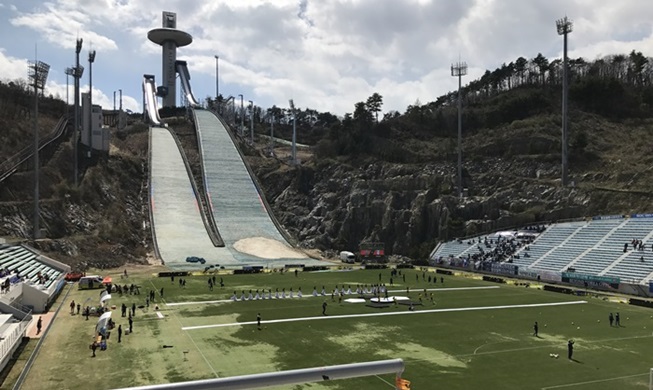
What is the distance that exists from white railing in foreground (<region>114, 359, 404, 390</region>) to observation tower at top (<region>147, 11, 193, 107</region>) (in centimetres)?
16853

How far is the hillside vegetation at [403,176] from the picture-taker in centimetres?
7831

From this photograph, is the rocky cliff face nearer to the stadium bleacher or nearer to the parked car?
the stadium bleacher

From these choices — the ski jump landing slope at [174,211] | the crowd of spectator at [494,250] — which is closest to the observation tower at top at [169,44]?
the ski jump landing slope at [174,211]

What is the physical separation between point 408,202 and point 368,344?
61.8m

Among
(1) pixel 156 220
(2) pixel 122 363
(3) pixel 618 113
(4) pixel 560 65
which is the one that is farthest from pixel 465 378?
(4) pixel 560 65

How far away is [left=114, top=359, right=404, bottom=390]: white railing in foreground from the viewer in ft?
19.7

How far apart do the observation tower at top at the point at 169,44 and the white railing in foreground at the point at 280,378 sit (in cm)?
16853

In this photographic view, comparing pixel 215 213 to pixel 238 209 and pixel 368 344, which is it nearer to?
pixel 238 209

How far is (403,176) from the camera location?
96625 millimetres

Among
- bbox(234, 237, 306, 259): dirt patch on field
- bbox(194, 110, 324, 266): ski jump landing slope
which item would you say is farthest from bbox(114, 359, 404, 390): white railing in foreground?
bbox(234, 237, 306, 259): dirt patch on field

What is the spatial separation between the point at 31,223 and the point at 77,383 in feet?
178

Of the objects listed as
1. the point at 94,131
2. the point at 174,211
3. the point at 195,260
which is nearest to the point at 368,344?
the point at 195,260

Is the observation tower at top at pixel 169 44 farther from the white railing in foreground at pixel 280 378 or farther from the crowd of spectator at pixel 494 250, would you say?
the white railing in foreground at pixel 280 378

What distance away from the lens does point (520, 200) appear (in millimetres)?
85625
